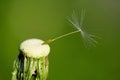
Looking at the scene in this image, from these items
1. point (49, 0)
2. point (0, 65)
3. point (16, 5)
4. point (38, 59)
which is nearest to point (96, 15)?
point (49, 0)

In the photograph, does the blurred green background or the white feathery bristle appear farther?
the blurred green background

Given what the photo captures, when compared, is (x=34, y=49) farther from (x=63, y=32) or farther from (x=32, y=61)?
(x=63, y=32)

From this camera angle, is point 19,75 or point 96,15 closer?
point 19,75

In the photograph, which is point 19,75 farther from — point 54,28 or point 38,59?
point 54,28

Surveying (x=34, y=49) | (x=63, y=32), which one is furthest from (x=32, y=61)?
(x=63, y=32)

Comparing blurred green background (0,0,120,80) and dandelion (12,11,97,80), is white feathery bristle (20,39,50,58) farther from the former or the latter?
blurred green background (0,0,120,80)

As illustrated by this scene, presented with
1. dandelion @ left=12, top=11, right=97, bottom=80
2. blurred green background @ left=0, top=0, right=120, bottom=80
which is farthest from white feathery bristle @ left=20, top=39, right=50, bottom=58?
blurred green background @ left=0, top=0, right=120, bottom=80
